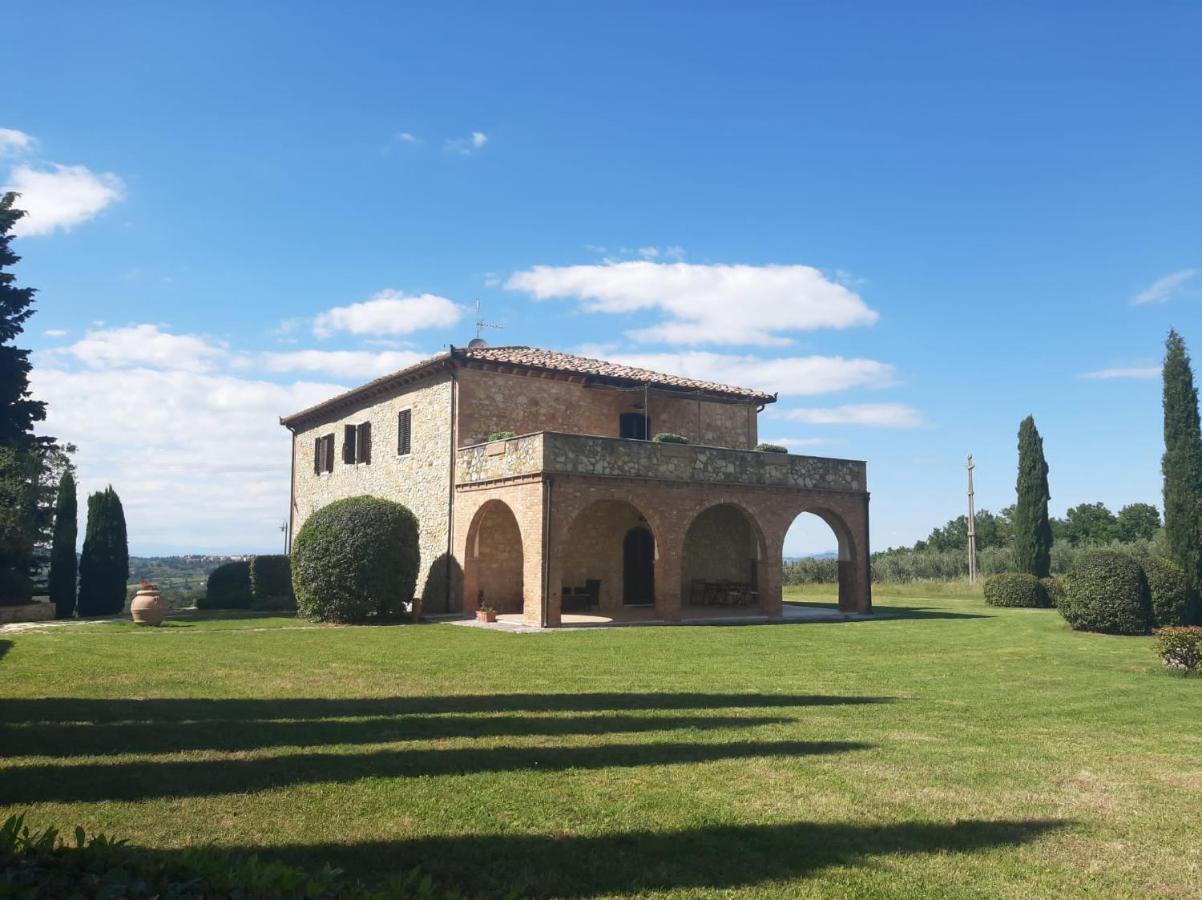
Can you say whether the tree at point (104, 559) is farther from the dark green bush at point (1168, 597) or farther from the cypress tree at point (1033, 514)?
the cypress tree at point (1033, 514)

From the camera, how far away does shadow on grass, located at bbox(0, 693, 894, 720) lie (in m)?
8.27

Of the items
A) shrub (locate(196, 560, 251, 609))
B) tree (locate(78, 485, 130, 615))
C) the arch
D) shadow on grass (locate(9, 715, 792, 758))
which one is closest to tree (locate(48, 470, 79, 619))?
tree (locate(78, 485, 130, 615))

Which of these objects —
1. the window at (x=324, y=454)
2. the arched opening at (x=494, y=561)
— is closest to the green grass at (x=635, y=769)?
the arched opening at (x=494, y=561)

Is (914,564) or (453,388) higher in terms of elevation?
(453,388)

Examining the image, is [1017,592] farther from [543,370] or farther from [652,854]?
[652,854]

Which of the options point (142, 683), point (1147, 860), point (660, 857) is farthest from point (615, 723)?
point (142, 683)

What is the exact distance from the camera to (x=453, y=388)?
22391 millimetres

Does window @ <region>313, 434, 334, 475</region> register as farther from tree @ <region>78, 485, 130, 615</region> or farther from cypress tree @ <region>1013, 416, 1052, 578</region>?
cypress tree @ <region>1013, 416, 1052, 578</region>

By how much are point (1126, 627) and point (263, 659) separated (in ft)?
55.5

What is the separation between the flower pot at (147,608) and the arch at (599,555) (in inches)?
361

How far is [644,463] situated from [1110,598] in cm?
1028

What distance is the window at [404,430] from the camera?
2469cm

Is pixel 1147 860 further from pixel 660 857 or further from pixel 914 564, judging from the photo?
pixel 914 564

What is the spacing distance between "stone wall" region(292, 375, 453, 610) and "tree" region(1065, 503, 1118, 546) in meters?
41.2
